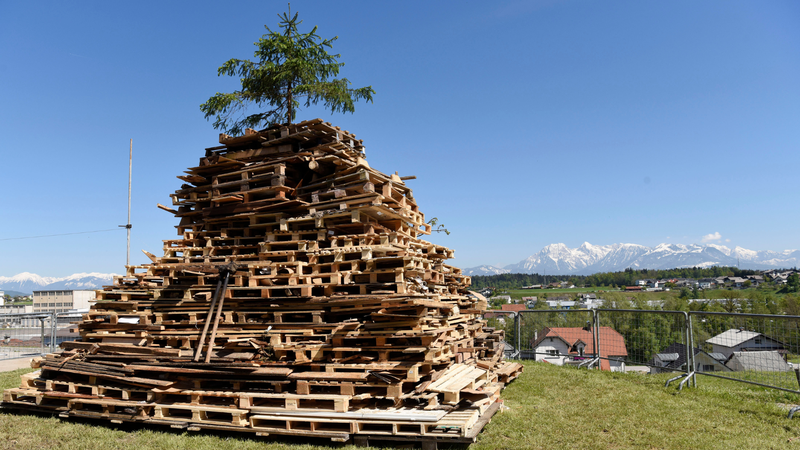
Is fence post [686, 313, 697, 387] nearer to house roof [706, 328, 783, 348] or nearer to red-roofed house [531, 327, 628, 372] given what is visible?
house roof [706, 328, 783, 348]

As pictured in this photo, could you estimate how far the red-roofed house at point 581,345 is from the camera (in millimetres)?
13398

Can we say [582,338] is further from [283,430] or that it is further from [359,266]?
[283,430]

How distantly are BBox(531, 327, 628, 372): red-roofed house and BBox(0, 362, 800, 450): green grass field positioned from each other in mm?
2922

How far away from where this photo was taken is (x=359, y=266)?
28.5 feet

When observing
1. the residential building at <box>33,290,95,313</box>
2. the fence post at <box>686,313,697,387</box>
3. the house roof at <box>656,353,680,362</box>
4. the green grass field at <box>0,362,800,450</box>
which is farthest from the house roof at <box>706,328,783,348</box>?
the residential building at <box>33,290,95,313</box>

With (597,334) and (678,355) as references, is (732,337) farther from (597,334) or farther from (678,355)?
(597,334)

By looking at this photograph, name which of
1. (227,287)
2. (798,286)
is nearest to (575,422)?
(227,287)

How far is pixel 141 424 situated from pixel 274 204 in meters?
4.75

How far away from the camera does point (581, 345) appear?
47.9ft

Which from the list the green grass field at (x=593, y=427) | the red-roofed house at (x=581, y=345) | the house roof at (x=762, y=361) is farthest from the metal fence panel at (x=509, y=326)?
the house roof at (x=762, y=361)

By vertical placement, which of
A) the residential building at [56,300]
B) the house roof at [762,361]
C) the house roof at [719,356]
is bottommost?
the residential building at [56,300]

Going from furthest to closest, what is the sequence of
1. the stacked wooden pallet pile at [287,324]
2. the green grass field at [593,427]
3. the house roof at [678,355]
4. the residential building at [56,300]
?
the residential building at [56,300] → the house roof at [678,355] → the stacked wooden pallet pile at [287,324] → the green grass field at [593,427]

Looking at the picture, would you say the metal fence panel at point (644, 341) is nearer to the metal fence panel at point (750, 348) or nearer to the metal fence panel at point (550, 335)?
the metal fence panel at point (750, 348)

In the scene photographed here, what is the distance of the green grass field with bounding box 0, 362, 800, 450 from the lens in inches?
277
